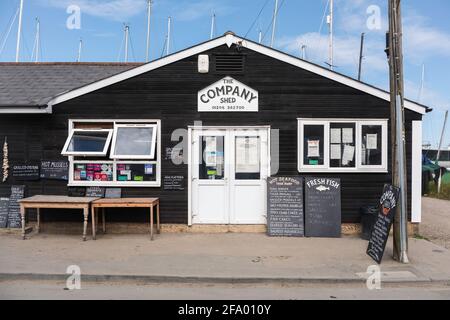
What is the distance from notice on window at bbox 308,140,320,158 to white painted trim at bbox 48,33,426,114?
1.48 metres

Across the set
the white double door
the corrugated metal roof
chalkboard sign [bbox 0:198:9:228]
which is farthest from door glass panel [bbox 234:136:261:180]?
chalkboard sign [bbox 0:198:9:228]

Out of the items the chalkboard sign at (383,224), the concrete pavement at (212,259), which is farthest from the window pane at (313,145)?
the chalkboard sign at (383,224)

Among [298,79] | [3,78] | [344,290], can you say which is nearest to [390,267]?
[344,290]

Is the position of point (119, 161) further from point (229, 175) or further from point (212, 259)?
point (212, 259)

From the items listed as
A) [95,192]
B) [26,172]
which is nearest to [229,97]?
[95,192]

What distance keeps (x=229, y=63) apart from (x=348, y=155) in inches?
134

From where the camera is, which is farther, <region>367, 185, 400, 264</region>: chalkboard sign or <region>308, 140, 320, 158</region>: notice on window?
<region>308, 140, 320, 158</region>: notice on window

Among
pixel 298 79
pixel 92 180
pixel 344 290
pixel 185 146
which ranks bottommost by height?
pixel 344 290

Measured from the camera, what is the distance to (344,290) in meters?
6.41

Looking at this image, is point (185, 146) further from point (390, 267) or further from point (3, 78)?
point (3, 78)

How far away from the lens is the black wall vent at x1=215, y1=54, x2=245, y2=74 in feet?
32.9

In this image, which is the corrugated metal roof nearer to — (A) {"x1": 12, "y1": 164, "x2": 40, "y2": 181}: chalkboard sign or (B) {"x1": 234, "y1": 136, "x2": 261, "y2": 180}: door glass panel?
(A) {"x1": 12, "y1": 164, "x2": 40, "y2": 181}: chalkboard sign

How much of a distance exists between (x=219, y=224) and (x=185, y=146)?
1.93 meters

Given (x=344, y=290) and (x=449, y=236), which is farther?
(x=449, y=236)
